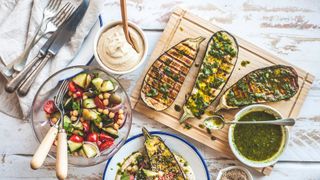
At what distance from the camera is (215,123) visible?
2311 millimetres

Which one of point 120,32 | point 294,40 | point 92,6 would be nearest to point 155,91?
point 120,32

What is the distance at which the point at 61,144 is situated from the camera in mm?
1917

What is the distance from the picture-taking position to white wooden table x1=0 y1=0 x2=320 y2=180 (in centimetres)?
235

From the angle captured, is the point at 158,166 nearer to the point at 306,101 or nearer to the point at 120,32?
the point at 120,32

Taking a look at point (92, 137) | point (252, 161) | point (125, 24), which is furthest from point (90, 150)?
point (252, 161)

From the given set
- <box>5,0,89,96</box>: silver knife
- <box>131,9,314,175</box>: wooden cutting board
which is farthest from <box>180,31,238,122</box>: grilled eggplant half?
<box>5,0,89,96</box>: silver knife

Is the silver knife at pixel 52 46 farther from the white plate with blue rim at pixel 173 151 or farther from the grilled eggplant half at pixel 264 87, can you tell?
the grilled eggplant half at pixel 264 87

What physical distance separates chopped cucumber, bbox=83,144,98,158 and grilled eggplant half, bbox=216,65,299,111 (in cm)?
60

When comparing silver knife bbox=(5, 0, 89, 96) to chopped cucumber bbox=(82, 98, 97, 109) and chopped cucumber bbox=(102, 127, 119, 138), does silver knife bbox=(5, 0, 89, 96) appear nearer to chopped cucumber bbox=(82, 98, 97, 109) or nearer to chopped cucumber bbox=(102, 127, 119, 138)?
chopped cucumber bbox=(82, 98, 97, 109)

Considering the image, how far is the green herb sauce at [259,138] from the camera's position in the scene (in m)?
2.31

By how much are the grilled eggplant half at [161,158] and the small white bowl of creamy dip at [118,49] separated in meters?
0.32

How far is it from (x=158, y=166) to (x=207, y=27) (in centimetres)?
69

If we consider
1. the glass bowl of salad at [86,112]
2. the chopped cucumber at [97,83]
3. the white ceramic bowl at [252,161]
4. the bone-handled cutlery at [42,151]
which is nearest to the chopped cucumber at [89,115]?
the glass bowl of salad at [86,112]

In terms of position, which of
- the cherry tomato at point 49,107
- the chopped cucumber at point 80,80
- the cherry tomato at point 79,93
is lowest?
the cherry tomato at point 49,107
